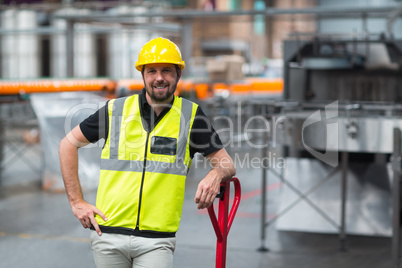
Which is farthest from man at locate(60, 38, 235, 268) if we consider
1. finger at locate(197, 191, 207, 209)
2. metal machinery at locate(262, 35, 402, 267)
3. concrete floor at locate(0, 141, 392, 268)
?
concrete floor at locate(0, 141, 392, 268)

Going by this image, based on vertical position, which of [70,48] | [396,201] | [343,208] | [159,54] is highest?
[70,48]

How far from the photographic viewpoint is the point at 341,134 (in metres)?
7.03

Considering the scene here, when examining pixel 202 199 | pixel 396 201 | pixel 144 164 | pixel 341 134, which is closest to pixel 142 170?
pixel 144 164

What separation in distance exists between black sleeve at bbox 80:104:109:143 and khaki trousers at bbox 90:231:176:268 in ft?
1.91

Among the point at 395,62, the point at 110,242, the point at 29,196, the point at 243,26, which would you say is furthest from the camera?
the point at 243,26

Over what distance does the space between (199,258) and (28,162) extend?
28.7 ft

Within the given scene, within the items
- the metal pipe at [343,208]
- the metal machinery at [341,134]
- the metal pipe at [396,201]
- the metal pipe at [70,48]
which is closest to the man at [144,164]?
the metal pipe at [396,201]

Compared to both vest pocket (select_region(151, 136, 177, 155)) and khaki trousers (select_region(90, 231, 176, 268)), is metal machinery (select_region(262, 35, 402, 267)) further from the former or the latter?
khaki trousers (select_region(90, 231, 176, 268))

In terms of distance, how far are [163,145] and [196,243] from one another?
448cm

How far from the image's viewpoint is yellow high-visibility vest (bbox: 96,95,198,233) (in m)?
3.58

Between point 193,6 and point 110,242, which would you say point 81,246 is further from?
point 193,6

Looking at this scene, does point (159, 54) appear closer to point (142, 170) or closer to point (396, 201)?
point (142, 170)

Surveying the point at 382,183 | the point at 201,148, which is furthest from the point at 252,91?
the point at 201,148

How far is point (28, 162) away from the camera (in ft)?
48.9
